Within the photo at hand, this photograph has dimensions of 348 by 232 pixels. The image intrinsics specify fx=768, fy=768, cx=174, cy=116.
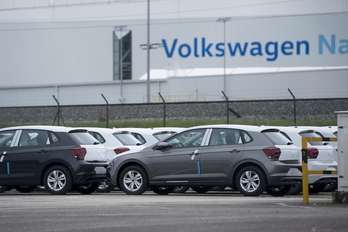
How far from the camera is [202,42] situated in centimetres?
7050

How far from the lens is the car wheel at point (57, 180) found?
15867 mm

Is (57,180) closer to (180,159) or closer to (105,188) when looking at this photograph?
(105,188)

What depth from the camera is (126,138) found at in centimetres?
1841

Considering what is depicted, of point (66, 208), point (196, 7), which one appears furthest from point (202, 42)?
point (66, 208)

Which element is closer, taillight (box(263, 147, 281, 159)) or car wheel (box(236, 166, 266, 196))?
taillight (box(263, 147, 281, 159))

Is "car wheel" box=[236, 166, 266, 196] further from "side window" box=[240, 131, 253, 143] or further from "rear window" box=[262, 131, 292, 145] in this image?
"rear window" box=[262, 131, 292, 145]

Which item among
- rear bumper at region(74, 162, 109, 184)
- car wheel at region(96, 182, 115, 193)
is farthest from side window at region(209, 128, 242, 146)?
car wheel at region(96, 182, 115, 193)

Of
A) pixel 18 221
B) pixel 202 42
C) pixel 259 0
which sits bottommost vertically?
pixel 18 221

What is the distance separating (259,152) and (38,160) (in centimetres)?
469

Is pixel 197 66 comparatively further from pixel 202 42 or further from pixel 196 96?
pixel 196 96

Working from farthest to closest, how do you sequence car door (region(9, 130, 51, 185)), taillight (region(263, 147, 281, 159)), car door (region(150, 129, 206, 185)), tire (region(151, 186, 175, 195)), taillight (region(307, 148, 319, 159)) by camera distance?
tire (region(151, 186, 175, 195)), car door (region(9, 130, 51, 185)), taillight (region(307, 148, 319, 159)), car door (region(150, 129, 206, 185)), taillight (region(263, 147, 281, 159))

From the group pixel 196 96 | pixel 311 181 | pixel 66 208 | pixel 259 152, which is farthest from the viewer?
pixel 196 96

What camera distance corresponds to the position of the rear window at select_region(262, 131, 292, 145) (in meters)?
15.0

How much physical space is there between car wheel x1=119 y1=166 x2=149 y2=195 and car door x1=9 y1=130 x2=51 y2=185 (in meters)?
1.67
